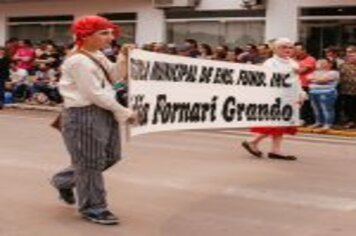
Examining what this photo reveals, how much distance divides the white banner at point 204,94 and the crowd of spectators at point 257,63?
366 cm

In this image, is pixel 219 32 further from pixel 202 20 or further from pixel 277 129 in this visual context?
pixel 277 129

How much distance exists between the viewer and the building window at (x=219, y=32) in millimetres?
23234

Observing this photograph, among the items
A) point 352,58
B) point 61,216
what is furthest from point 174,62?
point 352,58

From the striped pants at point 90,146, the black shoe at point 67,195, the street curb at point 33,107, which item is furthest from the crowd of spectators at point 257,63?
the striped pants at point 90,146

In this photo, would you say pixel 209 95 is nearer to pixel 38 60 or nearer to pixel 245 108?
pixel 245 108

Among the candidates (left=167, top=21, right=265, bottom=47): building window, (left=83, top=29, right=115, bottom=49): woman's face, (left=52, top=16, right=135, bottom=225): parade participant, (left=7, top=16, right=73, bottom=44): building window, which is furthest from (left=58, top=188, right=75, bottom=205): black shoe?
(left=7, top=16, right=73, bottom=44): building window

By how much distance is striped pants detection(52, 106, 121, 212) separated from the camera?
735cm

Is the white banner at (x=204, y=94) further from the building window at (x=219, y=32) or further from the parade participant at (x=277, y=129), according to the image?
the building window at (x=219, y=32)

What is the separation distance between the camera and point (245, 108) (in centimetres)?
1174

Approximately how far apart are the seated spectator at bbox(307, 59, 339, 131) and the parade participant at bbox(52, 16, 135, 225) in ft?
33.8

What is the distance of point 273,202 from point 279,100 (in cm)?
376

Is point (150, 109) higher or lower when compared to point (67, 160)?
higher

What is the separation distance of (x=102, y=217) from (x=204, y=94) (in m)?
3.57

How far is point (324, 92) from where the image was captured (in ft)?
57.2
